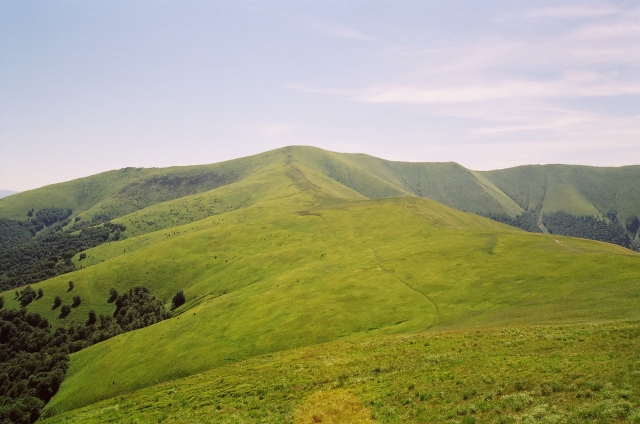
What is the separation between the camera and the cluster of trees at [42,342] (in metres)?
77.8

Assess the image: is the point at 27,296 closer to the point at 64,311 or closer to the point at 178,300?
the point at 64,311

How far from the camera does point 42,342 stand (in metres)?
112

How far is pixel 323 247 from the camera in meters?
130

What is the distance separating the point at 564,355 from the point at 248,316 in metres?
61.5

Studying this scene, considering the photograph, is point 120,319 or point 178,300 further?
point 120,319

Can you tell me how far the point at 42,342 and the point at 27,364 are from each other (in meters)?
16.9

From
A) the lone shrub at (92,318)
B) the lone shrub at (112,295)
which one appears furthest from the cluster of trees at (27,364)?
the lone shrub at (112,295)

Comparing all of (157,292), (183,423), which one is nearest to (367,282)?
(183,423)

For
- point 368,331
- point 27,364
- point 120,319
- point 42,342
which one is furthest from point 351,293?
point 42,342

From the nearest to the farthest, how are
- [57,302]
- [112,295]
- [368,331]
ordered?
[368,331], [57,302], [112,295]

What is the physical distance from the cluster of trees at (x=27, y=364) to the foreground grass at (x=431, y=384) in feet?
95.9

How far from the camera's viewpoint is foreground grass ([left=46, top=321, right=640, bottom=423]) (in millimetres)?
24094

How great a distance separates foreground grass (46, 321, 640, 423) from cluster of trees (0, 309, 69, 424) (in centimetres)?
2923

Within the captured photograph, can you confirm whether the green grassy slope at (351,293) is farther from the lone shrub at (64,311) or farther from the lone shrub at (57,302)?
the lone shrub at (57,302)
